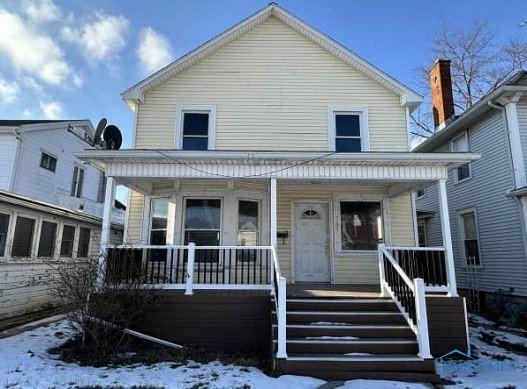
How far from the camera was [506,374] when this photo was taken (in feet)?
18.5

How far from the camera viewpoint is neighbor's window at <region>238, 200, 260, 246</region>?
364 inches

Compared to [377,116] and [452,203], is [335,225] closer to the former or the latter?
[377,116]

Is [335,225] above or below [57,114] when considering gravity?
below

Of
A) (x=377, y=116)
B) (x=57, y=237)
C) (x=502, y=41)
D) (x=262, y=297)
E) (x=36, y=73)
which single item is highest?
(x=502, y=41)

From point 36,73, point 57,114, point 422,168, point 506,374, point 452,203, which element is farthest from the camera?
point 57,114

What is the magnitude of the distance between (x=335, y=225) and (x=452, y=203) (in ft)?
21.5

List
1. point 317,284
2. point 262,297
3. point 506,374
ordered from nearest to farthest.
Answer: point 506,374, point 262,297, point 317,284

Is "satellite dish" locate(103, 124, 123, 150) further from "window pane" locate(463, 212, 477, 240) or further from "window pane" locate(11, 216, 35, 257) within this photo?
"window pane" locate(463, 212, 477, 240)

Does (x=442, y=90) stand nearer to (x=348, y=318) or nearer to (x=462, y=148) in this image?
(x=462, y=148)

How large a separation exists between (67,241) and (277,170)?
850cm

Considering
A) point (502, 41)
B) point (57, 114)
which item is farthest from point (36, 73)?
point (502, 41)

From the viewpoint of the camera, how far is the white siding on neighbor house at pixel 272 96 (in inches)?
390

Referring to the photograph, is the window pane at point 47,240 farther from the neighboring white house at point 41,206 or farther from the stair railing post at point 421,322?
the stair railing post at point 421,322

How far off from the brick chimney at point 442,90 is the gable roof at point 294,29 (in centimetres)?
535
